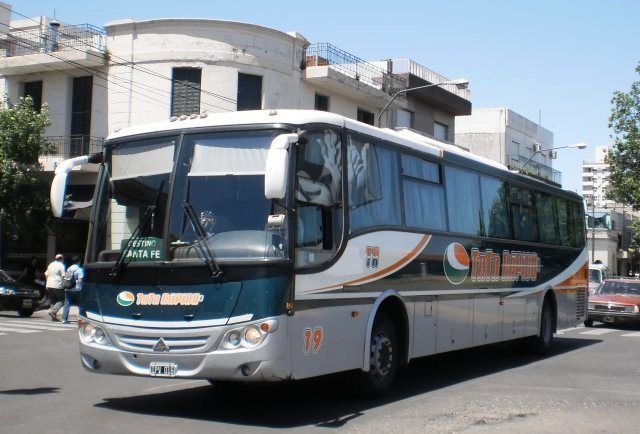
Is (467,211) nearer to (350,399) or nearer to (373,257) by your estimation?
(373,257)

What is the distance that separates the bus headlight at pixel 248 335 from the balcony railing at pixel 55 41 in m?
23.3

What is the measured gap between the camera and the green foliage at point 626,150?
4166cm

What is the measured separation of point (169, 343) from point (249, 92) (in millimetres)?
21318

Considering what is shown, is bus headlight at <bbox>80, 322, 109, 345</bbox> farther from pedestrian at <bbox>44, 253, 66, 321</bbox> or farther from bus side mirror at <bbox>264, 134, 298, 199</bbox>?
pedestrian at <bbox>44, 253, 66, 321</bbox>

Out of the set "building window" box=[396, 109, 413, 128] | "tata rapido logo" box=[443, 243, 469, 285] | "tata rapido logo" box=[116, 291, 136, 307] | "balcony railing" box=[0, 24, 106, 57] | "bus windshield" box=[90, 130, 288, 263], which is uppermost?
"balcony railing" box=[0, 24, 106, 57]

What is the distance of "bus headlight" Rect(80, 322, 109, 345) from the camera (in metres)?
8.48

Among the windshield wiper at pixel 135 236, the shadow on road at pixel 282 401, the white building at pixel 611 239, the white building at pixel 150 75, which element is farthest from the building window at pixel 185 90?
the white building at pixel 611 239

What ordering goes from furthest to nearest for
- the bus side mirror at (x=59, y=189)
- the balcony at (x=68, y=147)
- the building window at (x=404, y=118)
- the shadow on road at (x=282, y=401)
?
1. the building window at (x=404, y=118)
2. the balcony at (x=68, y=147)
3. the bus side mirror at (x=59, y=189)
4. the shadow on road at (x=282, y=401)

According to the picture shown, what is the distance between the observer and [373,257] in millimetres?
9523

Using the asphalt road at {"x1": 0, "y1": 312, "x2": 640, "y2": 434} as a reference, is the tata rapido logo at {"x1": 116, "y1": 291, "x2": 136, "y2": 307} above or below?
above

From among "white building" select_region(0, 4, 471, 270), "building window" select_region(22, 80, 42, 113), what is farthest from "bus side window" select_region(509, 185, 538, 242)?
"building window" select_region(22, 80, 42, 113)

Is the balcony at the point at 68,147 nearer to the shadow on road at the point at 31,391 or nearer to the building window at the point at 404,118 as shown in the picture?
the building window at the point at 404,118

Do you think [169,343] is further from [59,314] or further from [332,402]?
[59,314]

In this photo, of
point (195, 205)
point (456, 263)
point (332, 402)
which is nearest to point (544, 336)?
point (456, 263)
